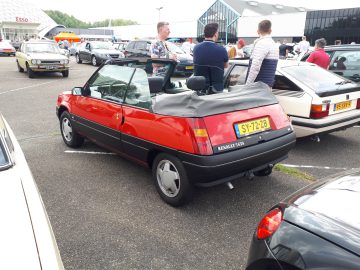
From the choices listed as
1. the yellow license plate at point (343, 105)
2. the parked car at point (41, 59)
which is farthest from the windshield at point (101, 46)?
the yellow license plate at point (343, 105)

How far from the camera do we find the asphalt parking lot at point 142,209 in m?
2.72

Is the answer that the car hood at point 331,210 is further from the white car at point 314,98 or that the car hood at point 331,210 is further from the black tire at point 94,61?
the black tire at point 94,61

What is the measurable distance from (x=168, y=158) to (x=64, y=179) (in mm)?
1639

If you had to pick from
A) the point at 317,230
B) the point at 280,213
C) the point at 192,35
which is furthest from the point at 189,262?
the point at 192,35

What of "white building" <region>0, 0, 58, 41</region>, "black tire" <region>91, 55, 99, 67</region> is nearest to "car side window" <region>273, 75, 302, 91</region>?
"black tire" <region>91, 55, 99, 67</region>

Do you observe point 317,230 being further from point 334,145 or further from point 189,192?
point 334,145

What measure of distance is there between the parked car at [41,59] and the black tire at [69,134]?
9.99 meters

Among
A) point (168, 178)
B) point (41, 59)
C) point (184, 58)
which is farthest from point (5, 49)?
point (168, 178)

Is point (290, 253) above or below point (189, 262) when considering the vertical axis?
above

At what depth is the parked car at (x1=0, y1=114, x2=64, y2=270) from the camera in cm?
146

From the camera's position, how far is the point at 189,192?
3309 millimetres

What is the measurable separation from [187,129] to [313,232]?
169 cm

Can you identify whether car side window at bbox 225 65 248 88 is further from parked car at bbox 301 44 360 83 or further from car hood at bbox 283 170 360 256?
car hood at bbox 283 170 360 256

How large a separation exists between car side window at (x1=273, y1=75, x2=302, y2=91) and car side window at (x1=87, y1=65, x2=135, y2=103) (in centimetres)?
269
